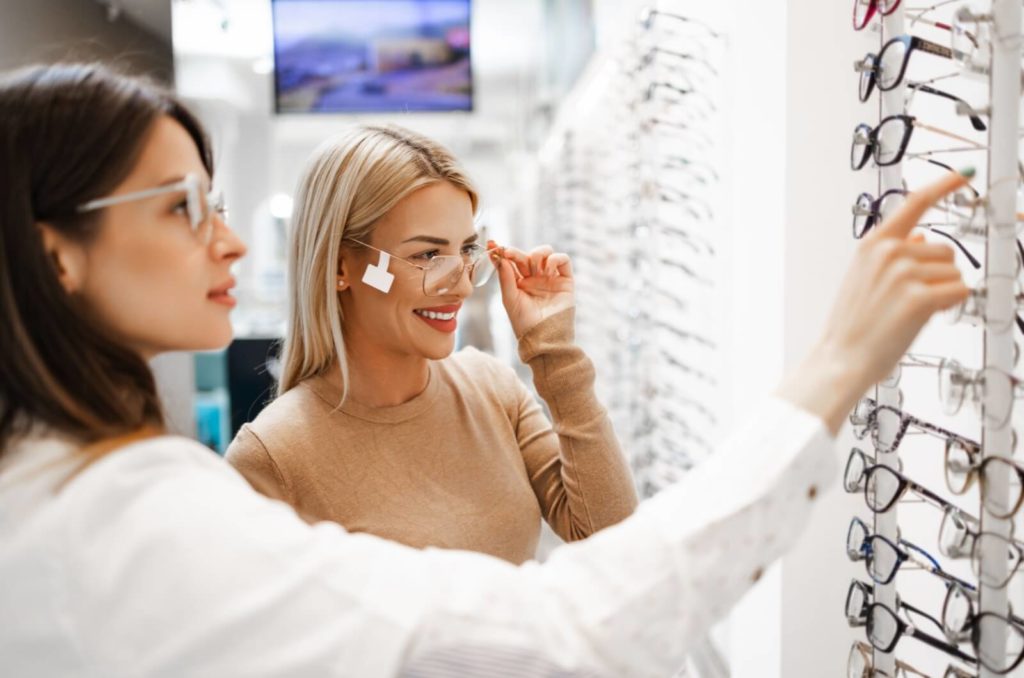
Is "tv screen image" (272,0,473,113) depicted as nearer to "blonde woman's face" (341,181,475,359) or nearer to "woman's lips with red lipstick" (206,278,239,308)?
"blonde woman's face" (341,181,475,359)

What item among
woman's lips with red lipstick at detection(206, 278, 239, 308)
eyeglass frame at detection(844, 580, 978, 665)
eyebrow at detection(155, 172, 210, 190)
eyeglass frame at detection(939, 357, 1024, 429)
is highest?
eyebrow at detection(155, 172, 210, 190)

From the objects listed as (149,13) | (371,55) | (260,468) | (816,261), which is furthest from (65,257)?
(371,55)

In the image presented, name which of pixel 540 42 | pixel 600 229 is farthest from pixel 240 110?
pixel 600 229

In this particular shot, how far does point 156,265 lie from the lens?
3.85 feet

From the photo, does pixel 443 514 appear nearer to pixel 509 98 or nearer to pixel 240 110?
pixel 240 110

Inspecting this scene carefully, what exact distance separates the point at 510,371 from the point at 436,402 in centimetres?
25

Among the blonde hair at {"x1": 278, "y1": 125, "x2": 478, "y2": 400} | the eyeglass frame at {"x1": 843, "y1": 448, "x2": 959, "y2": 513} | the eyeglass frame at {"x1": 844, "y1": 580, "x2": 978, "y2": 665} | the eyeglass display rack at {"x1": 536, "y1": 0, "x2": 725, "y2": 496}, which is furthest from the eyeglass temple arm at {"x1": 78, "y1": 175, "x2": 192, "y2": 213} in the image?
the eyeglass display rack at {"x1": 536, "y1": 0, "x2": 725, "y2": 496}

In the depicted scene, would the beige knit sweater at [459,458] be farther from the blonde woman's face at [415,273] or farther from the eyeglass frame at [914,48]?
the eyeglass frame at [914,48]

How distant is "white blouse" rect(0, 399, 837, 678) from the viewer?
93 centimetres

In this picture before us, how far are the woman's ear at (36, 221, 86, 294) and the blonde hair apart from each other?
695mm

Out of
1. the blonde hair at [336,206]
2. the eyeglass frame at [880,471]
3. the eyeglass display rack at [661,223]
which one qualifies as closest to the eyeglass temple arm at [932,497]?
the eyeglass frame at [880,471]

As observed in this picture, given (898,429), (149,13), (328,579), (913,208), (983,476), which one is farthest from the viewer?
(149,13)

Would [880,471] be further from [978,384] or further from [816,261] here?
[816,261]

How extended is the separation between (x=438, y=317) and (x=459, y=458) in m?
0.30
